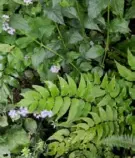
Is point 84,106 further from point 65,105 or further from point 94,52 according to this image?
point 94,52

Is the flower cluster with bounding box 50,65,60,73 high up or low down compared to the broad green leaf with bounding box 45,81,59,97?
up

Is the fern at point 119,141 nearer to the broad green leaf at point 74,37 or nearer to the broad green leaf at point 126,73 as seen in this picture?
the broad green leaf at point 126,73

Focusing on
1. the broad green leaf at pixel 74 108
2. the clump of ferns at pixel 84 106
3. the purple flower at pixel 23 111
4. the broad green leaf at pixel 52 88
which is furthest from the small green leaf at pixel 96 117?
the purple flower at pixel 23 111

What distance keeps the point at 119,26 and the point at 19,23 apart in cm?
54

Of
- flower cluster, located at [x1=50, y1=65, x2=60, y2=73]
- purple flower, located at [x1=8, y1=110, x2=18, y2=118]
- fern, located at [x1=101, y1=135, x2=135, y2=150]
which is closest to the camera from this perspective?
fern, located at [x1=101, y1=135, x2=135, y2=150]

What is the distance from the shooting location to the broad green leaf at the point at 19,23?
1957 mm

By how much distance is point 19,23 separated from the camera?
1.96 metres

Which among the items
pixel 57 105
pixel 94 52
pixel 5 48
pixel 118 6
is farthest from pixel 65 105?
pixel 118 6

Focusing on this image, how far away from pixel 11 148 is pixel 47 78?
1.62 ft

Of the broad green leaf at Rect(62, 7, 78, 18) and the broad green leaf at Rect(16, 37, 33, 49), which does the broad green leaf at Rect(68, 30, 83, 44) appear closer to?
the broad green leaf at Rect(62, 7, 78, 18)

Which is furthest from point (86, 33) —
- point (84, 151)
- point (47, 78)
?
point (84, 151)

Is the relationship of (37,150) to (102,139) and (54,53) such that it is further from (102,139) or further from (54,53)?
(54,53)

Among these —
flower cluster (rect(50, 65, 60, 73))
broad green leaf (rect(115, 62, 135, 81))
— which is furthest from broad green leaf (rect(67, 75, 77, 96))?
broad green leaf (rect(115, 62, 135, 81))

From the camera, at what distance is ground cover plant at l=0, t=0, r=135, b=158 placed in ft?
6.61
